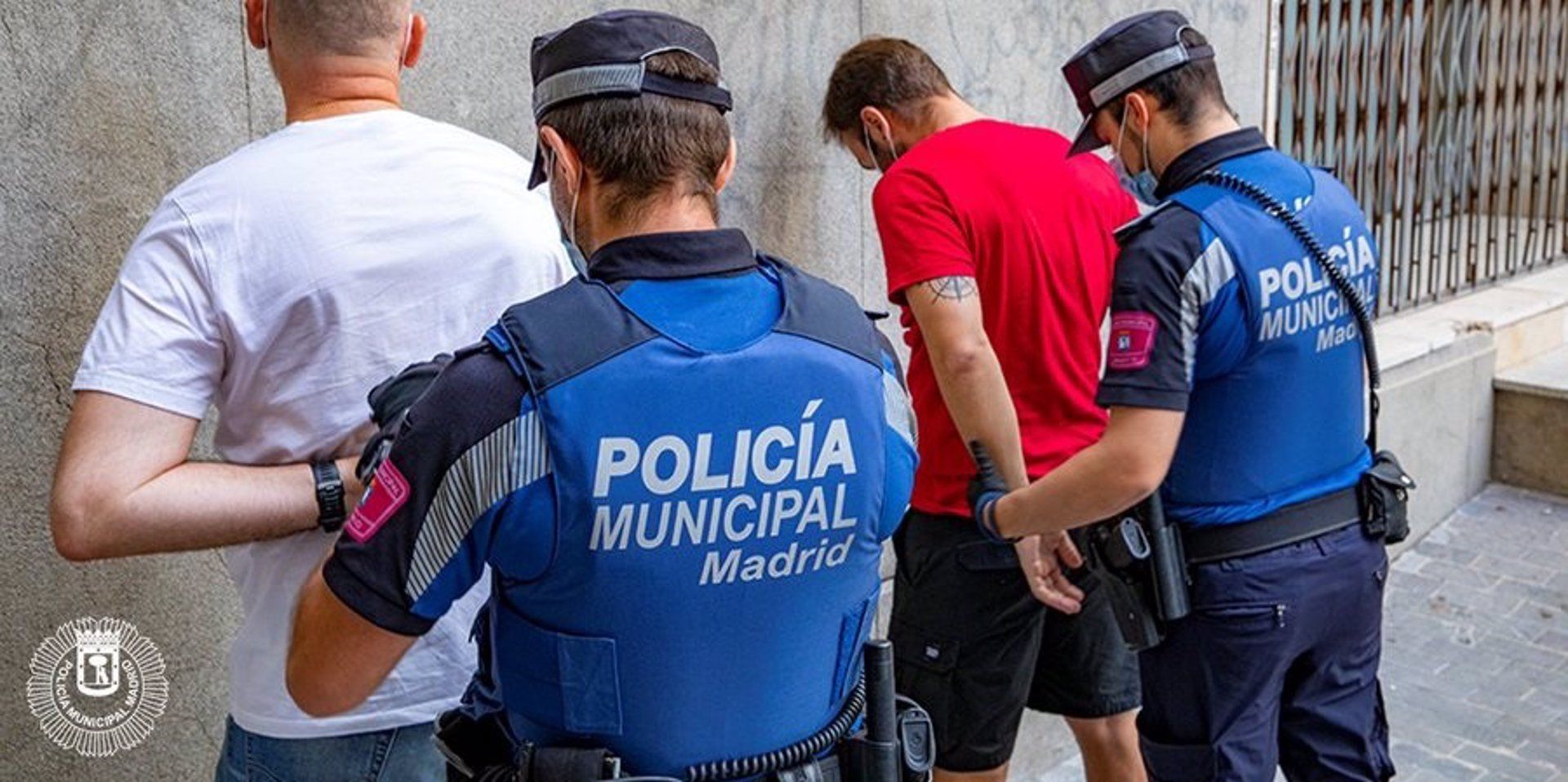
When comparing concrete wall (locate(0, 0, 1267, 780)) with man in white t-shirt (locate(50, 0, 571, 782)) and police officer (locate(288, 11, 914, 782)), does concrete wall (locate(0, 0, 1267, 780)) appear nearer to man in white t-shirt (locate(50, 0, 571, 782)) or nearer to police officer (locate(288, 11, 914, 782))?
man in white t-shirt (locate(50, 0, 571, 782))

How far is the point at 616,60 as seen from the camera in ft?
6.05

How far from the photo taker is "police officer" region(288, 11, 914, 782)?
1735 millimetres

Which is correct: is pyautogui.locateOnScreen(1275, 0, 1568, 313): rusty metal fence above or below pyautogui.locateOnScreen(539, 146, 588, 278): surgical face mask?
below

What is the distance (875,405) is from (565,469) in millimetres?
408

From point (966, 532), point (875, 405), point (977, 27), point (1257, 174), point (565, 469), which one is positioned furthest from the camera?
point (977, 27)

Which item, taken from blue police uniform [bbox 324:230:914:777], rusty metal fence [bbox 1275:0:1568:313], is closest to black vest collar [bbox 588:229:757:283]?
blue police uniform [bbox 324:230:914:777]

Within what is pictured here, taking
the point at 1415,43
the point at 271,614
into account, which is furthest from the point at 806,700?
the point at 1415,43

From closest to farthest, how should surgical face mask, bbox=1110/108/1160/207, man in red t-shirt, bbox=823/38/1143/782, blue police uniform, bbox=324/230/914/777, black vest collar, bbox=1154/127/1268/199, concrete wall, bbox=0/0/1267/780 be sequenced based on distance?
blue police uniform, bbox=324/230/914/777 < concrete wall, bbox=0/0/1267/780 < black vest collar, bbox=1154/127/1268/199 < surgical face mask, bbox=1110/108/1160/207 < man in red t-shirt, bbox=823/38/1143/782

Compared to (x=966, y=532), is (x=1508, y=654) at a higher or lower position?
lower

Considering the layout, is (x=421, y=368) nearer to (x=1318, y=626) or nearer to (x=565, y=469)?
(x=565, y=469)

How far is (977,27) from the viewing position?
446 centimetres

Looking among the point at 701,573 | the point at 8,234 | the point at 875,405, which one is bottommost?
the point at 701,573

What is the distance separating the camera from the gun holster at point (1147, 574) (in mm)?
3053
